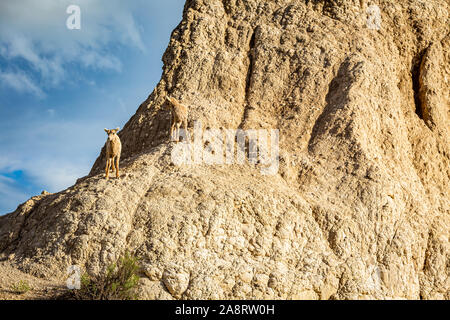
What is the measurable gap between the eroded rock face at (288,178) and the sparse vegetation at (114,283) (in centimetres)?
36

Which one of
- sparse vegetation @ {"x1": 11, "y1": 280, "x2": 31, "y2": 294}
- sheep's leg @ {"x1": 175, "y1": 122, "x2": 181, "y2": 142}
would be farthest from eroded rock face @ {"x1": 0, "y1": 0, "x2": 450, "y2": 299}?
sparse vegetation @ {"x1": 11, "y1": 280, "x2": 31, "y2": 294}

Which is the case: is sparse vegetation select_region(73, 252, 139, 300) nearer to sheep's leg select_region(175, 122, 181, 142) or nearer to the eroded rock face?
the eroded rock face

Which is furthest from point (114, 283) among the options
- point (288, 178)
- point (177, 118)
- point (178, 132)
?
point (177, 118)

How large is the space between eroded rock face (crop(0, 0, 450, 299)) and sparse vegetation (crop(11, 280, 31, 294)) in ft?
2.58

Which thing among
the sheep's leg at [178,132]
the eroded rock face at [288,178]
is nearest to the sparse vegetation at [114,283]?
the eroded rock face at [288,178]

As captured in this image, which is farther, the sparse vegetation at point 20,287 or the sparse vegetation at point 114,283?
the sparse vegetation at point 20,287

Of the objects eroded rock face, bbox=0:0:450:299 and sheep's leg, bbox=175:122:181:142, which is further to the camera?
sheep's leg, bbox=175:122:181:142

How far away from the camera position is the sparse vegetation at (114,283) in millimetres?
11891

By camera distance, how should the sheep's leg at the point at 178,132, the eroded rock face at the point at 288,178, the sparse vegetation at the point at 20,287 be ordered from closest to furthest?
the sparse vegetation at the point at 20,287 → the eroded rock face at the point at 288,178 → the sheep's leg at the point at 178,132

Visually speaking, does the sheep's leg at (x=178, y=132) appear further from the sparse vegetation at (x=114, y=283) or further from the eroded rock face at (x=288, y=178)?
the sparse vegetation at (x=114, y=283)

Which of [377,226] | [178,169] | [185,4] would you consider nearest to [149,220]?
[178,169]

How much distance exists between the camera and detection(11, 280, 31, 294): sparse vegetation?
12.2 m

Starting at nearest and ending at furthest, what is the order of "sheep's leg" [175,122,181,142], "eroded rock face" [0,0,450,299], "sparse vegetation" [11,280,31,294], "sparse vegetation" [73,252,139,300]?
"sparse vegetation" [73,252,139,300], "sparse vegetation" [11,280,31,294], "eroded rock face" [0,0,450,299], "sheep's leg" [175,122,181,142]

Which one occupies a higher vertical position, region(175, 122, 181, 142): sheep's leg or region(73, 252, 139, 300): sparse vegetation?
region(175, 122, 181, 142): sheep's leg
